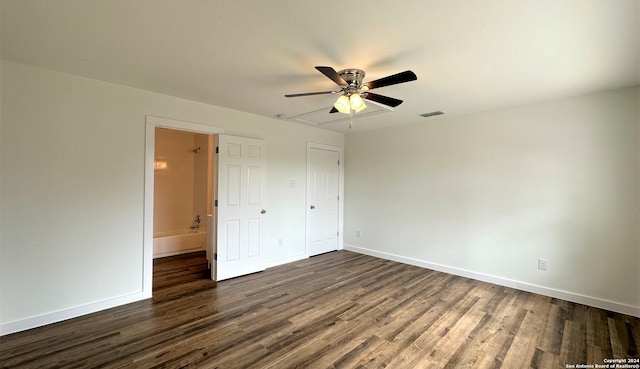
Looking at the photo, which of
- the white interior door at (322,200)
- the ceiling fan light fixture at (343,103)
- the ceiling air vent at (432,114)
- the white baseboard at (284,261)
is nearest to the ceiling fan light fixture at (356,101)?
the ceiling fan light fixture at (343,103)

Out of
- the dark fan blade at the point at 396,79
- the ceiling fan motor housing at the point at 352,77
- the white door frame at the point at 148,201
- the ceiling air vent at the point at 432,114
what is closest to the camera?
the dark fan blade at the point at 396,79

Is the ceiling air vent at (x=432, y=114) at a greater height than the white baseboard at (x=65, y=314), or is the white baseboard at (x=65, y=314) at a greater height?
the ceiling air vent at (x=432, y=114)

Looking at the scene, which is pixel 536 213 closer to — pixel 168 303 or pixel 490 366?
pixel 490 366

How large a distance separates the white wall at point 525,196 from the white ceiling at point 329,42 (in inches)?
20.4

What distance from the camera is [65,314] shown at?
8.87 feet

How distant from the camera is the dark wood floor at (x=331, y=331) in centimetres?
213

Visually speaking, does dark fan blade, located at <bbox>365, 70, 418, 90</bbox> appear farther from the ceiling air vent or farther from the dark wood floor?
the dark wood floor

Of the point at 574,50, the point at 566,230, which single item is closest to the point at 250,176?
the point at 574,50

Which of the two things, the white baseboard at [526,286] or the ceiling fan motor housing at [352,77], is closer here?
the ceiling fan motor housing at [352,77]

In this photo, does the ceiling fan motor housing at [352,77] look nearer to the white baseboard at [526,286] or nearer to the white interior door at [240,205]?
the white interior door at [240,205]

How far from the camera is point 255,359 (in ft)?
6.97

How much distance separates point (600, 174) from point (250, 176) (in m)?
4.29

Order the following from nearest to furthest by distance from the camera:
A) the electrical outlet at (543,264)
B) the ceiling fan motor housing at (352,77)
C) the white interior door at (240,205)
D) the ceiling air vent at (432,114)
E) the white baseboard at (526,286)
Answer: the ceiling fan motor housing at (352,77) < the white baseboard at (526,286) < the electrical outlet at (543,264) < the white interior door at (240,205) < the ceiling air vent at (432,114)

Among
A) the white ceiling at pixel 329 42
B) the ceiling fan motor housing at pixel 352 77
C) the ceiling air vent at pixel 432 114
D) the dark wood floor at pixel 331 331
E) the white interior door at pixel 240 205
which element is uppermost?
Answer: the ceiling air vent at pixel 432 114
